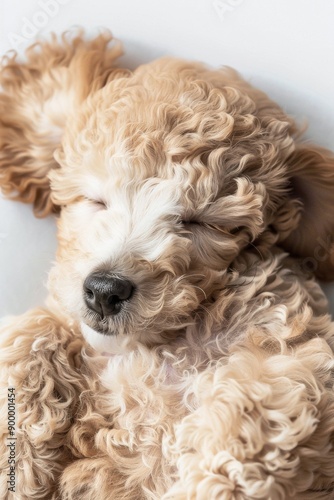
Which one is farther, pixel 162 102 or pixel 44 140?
pixel 44 140

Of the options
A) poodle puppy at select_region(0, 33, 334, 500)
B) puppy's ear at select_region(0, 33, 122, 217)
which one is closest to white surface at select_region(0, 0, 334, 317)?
puppy's ear at select_region(0, 33, 122, 217)

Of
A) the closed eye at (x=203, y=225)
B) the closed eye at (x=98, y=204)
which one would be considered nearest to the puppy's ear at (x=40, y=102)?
the closed eye at (x=98, y=204)

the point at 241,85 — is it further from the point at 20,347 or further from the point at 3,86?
the point at 20,347

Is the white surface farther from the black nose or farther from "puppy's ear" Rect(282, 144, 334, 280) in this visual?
the black nose

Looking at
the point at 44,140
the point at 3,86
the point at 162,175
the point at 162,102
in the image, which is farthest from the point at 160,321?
the point at 3,86

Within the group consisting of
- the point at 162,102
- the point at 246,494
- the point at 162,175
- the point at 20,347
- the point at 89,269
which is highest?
the point at 162,102

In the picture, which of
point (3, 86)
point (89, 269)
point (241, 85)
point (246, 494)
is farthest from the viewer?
point (3, 86)

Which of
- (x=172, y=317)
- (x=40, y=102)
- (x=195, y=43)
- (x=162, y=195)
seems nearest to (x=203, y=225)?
(x=162, y=195)
